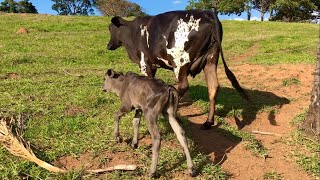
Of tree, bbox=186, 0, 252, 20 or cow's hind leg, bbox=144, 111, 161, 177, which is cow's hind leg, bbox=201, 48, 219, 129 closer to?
cow's hind leg, bbox=144, 111, 161, 177

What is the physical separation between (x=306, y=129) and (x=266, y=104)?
7.31ft

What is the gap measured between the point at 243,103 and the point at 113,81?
396 centimetres

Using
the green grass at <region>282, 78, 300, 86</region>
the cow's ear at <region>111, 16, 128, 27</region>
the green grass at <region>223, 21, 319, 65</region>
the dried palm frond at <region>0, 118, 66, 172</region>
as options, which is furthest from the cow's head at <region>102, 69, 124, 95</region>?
the green grass at <region>223, 21, 319, 65</region>

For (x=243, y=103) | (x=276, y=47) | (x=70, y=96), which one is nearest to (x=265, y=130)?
(x=243, y=103)

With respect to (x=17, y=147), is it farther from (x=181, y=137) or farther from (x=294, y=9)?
(x=294, y=9)

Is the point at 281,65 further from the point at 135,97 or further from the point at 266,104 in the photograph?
the point at 135,97

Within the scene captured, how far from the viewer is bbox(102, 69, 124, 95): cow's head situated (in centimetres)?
671

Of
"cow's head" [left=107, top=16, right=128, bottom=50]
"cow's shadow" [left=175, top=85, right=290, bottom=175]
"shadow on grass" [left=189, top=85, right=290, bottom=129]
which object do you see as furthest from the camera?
"cow's head" [left=107, top=16, right=128, bottom=50]

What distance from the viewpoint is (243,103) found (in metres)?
9.45

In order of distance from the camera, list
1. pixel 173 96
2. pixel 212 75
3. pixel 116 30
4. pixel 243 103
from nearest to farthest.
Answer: pixel 173 96
pixel 212 75
pixel 243 103
pixel 116 30

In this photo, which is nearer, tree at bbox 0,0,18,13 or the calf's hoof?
the calf's hoof

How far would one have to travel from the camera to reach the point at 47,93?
9.31 meters

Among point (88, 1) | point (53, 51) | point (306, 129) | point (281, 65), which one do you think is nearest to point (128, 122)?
point (306, 129)

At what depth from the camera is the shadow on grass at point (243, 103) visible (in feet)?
27.9
